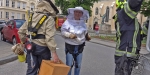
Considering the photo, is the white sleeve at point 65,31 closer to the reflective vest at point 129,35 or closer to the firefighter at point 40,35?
the firefighter at point 40,35

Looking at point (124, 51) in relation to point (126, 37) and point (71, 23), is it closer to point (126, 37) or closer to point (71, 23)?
point (126, 37)

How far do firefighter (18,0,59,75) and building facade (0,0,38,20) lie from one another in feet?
203

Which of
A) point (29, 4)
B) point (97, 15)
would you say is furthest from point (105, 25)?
point (29, 4)

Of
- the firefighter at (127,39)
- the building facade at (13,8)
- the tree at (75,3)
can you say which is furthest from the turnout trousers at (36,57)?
the building facade at (13,8)

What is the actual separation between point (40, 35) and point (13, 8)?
68389 millimetres

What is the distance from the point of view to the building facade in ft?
215

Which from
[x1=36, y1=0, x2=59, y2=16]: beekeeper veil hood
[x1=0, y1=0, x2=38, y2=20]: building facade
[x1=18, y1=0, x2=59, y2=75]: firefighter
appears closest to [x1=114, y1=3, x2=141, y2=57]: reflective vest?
[x1=18, y1=0, x2=59, y2=75]: firefighter

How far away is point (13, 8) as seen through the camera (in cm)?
6894

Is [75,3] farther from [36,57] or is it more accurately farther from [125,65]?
[125,65]

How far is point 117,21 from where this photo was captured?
10.6ft

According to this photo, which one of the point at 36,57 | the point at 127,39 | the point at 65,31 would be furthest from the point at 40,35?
the point at 127,39

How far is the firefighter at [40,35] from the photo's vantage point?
3710 mm

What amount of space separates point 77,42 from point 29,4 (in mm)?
70066

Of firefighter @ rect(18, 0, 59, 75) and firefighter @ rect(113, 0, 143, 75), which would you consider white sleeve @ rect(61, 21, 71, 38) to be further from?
firefighter @ rect(113, 0, 143, 75)
